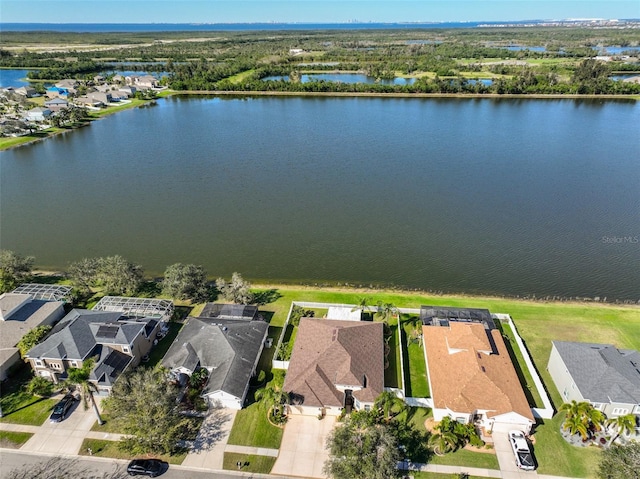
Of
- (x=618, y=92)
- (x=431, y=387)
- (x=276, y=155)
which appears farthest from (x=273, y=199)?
(x=618, y=92)

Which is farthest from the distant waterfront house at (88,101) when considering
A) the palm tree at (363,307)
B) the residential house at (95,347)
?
the palm tree at (363,307)

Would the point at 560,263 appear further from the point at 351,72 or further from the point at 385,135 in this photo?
the point at 351,72

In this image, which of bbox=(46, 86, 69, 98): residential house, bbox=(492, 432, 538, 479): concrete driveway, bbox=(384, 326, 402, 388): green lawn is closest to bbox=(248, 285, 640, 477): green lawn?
bbox=(492, 432, 538, 479): concrete driveway

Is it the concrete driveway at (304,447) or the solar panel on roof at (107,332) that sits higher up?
the solar panel on roof at (107,332)

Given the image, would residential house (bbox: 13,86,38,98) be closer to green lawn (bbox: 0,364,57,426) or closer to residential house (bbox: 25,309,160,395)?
residential house (bbox: 25,309,160,395)

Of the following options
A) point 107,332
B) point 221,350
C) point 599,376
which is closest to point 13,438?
point 107,332

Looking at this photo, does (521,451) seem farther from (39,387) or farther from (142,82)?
(142,82)

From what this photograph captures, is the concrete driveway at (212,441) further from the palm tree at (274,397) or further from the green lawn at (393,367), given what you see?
the green lawn at (393,367)
